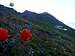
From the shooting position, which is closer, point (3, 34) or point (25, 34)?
point (3, 34)

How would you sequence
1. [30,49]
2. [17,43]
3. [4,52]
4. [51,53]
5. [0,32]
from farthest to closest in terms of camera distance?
[51,53] < [30,49] < [17,43] < [4,52] < [0,32]

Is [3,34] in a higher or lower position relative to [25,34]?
higher

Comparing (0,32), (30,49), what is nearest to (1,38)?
(0,32)

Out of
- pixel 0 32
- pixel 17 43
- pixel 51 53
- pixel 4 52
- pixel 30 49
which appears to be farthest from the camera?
pixel 51 53

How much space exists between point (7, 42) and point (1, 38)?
1669mm

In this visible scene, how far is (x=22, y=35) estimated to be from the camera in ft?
85.5

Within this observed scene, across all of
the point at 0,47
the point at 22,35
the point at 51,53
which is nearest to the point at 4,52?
the point at 0,47

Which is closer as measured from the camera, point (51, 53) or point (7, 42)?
point (7, 42)

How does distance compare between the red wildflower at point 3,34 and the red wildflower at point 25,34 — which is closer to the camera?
the red wildflower at point 3,34

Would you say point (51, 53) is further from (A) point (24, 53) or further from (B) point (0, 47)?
(B) point (0, 47)

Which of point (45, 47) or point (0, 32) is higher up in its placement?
point (0, 32)

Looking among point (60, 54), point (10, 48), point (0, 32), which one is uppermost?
point (0, 32)

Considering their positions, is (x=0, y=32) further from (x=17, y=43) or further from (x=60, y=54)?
(x=60, y=54)

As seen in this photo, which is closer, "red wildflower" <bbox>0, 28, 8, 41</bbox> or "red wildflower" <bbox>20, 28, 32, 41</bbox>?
"red wildflower" <bbox>0, 28, 8, 41</bbox>
